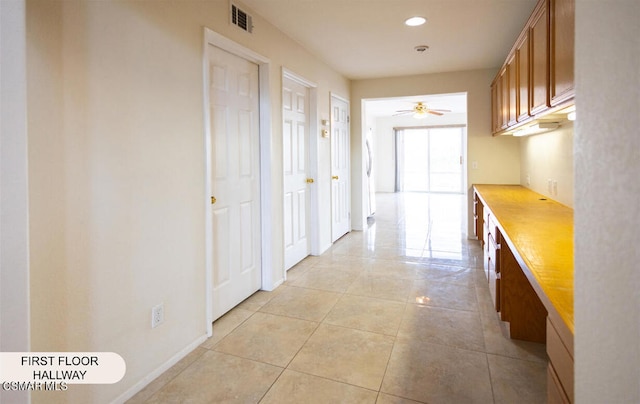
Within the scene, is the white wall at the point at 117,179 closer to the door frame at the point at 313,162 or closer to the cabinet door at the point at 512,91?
the door frame at the point at 313,162

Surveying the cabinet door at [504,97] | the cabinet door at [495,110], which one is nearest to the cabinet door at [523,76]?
the cabinet door at [504,97]

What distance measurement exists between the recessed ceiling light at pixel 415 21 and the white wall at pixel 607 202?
304 centimetres

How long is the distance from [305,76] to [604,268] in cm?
386

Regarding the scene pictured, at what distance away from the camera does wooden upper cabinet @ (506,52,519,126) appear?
3173mm

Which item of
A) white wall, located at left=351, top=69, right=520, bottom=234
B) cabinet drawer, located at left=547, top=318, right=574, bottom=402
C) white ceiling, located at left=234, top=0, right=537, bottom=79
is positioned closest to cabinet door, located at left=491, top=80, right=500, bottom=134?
white wall, located at left=351, top=69, right=520, bottom=234

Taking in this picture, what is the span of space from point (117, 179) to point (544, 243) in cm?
210

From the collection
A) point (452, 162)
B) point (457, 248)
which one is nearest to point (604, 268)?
point (457, 248)

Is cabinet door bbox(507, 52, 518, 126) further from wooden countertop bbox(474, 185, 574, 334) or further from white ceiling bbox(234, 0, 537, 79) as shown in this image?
wooden countertop bbox(474, 185, 574, 334)

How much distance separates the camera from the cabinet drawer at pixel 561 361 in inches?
39.6

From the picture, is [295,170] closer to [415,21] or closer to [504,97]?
[415,21]

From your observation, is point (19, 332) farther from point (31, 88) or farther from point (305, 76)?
point (305, 76)

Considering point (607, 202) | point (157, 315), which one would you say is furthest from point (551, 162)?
point (157, 315)

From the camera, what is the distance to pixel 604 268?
55 centimetres

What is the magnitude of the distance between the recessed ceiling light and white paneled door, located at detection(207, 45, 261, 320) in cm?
146
